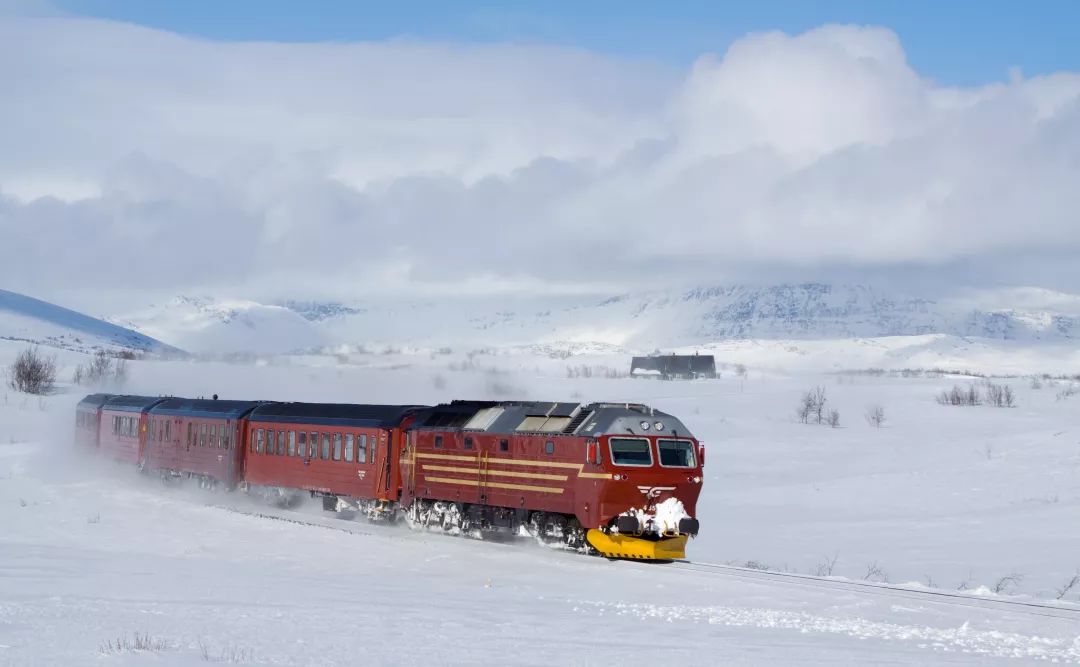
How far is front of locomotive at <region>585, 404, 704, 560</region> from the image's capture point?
26969mm

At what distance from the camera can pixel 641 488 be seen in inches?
1074

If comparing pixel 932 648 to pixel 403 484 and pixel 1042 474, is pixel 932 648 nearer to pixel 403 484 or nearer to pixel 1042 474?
pixel 403 484

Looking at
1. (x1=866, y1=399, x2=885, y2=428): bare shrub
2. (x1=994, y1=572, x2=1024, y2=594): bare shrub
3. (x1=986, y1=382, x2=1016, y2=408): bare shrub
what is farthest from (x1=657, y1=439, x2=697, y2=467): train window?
(x1=986, y1=382, x2=1016, y2=408): bare shrub

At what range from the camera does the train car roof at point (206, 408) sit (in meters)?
44.6

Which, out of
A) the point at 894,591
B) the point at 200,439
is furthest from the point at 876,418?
the point at 894,591

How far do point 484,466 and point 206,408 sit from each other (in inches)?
810

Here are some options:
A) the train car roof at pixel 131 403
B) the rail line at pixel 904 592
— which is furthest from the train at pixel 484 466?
the train car roof at pixel 131 403

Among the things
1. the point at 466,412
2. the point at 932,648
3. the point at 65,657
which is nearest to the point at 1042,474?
the point at 466,412

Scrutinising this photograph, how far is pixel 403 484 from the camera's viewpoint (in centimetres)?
3459

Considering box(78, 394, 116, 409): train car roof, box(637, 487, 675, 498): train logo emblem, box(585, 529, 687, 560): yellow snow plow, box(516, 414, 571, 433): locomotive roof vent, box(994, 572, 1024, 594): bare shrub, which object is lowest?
box(994, 572, 1024, 594): bare shrub

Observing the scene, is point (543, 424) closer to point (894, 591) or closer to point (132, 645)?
point (894, 591)

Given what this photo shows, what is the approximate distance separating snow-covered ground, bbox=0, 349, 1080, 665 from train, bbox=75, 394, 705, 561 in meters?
0.95

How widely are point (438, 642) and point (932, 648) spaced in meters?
7.37

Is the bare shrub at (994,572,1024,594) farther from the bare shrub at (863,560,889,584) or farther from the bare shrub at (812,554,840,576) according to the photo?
the bare shrub at (812,554,840,576)
